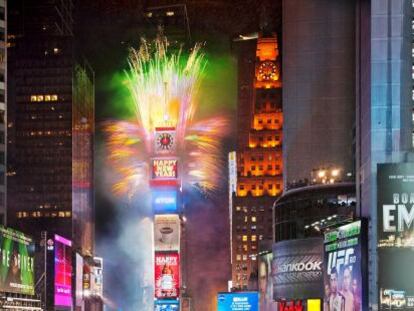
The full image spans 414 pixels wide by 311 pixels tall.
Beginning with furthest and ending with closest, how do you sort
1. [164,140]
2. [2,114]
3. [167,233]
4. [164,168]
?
1. [164,168]
2. [164,140]
3. [167,233]
4. [2,114]

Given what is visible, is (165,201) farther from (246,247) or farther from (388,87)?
(388,87)

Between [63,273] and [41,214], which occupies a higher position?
[41,214]

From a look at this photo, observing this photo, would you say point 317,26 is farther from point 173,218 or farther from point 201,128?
point 173,218

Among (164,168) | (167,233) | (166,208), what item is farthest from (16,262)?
(166,208)

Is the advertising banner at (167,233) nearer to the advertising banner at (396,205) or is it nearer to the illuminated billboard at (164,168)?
the illuminated billboard at (164,168)

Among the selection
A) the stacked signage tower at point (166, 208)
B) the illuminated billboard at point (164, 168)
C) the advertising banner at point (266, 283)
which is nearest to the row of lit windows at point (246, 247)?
the stacked signage tower at point (166, 208)
